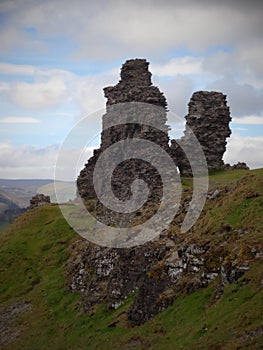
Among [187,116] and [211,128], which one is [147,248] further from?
[187,116]

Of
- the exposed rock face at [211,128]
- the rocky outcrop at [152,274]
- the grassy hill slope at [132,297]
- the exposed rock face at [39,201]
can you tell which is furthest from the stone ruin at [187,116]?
the exposed rock face at [39,201]

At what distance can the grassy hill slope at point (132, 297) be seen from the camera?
3416cm

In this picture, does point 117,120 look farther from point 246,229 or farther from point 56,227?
point 246,229

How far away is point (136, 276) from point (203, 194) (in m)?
12.2

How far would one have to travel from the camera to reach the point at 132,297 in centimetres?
5059

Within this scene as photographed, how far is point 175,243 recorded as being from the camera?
165 ft

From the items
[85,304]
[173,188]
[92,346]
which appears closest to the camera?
[92,346]

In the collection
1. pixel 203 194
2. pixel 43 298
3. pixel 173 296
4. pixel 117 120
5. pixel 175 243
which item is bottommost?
pixel 43 298

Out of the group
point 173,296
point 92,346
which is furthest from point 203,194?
point 92,346

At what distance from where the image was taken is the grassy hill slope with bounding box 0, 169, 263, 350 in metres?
34.2

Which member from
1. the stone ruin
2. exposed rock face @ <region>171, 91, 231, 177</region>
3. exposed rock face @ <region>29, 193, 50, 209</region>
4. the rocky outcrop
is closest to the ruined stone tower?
the stone ruin

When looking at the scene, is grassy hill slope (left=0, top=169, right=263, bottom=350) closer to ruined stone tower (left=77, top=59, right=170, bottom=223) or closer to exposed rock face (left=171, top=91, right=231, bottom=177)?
exposed rock face (left=171, top=91, right=231, bottom=177)

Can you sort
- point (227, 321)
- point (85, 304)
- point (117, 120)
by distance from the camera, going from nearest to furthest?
point (227, 321), point (85, 304), point (117, 120)

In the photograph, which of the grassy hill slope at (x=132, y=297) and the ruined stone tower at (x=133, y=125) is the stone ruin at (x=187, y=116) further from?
the grassy hill slope at (x=132, y=297)
